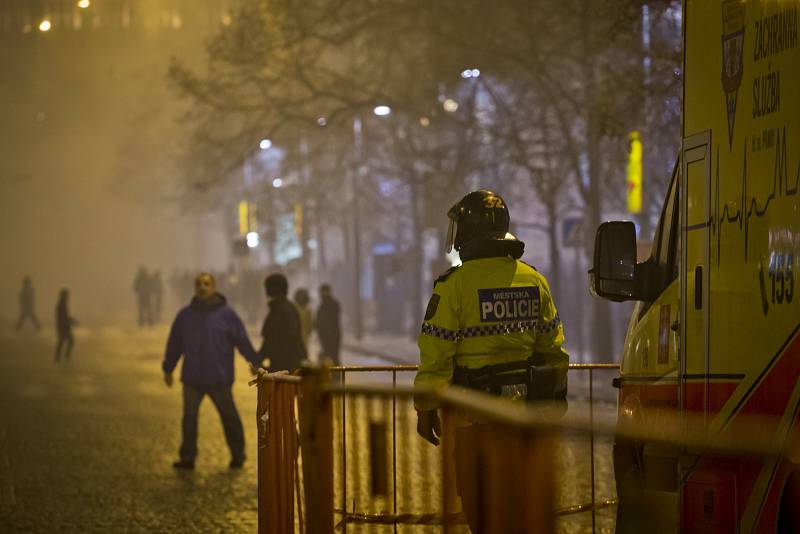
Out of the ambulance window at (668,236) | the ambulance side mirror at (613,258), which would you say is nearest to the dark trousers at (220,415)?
the ambulance window at (668,236)

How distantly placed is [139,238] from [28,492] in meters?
121

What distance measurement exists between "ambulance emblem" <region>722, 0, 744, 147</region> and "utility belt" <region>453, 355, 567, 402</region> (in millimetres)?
1544

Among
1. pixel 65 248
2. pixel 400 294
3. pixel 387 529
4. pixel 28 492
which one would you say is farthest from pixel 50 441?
pixel 65 248

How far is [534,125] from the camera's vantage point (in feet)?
83.6

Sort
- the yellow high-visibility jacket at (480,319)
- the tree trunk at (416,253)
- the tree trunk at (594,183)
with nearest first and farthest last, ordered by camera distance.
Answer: the yellow high-visibility jacket at (480,319)
the tree trunk at (594,183)
the tree trunk at (416,253)

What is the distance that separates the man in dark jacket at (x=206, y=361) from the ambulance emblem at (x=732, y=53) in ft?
26.0

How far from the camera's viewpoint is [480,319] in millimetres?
6086

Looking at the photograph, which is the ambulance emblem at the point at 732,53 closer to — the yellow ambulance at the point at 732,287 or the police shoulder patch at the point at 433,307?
the yellow ambulance at the point at 732,287

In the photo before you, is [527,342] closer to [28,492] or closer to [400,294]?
[28,492]

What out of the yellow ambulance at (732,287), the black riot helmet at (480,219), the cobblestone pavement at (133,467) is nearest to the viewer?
the yellow ambulance at (732,287)

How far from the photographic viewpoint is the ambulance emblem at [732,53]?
16.4ft

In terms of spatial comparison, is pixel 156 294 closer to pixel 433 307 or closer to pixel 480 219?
pixel 480 219

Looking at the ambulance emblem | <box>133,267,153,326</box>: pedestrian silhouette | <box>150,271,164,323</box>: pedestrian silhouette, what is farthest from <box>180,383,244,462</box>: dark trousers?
<box>150,271,164,323</box>: pedestrian silhouette

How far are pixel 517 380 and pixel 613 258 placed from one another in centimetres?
67
